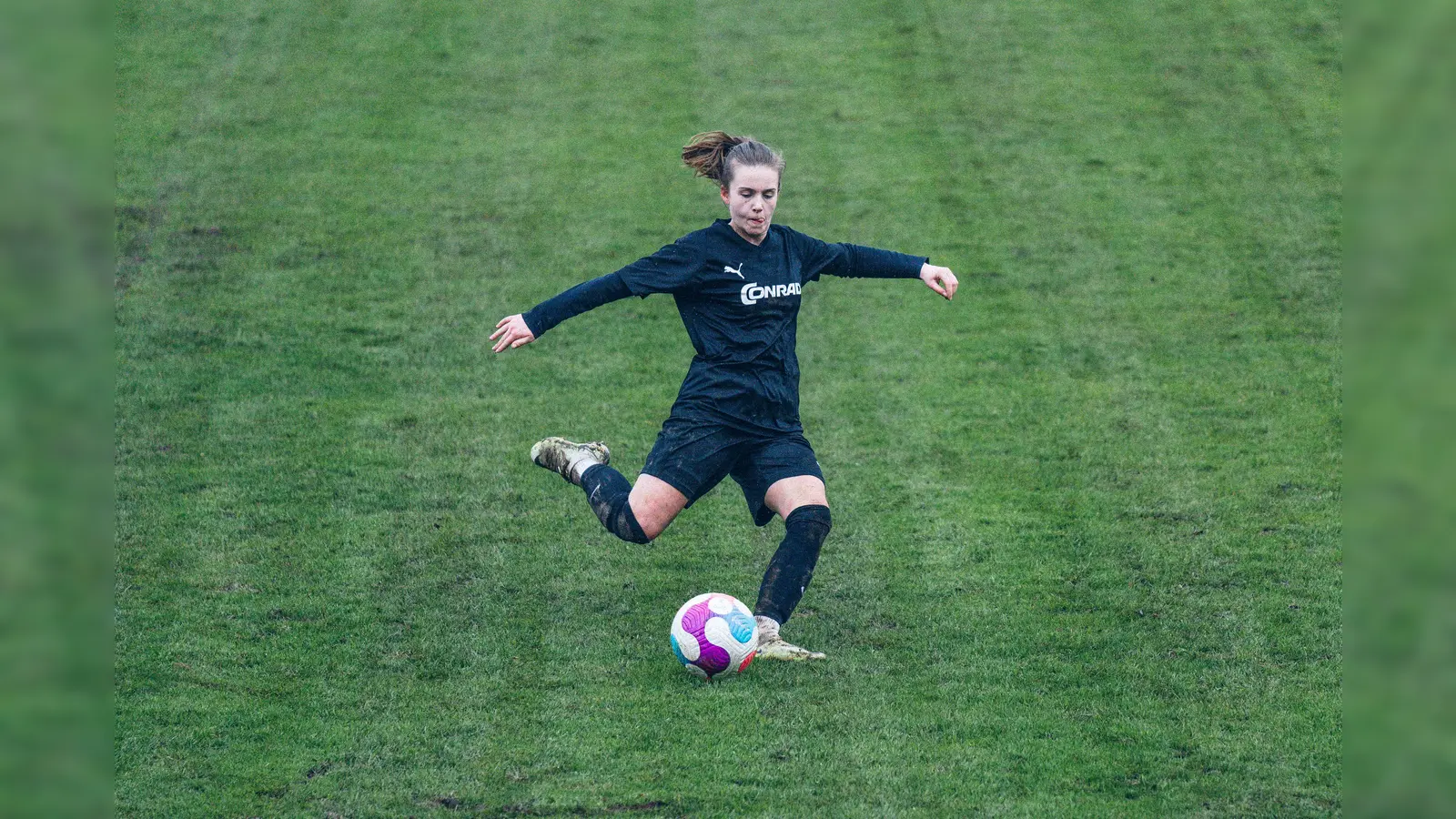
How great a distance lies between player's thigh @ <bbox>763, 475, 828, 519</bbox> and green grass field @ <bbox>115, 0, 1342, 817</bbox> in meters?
0.67

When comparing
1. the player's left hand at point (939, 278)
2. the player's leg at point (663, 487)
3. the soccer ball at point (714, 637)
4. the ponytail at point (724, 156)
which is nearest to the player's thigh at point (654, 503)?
the player's leg at point (663, 487)

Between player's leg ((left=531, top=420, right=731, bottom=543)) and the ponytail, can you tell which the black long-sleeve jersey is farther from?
the ponytail

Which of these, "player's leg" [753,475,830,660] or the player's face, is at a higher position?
the player's face

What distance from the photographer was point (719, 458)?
6617 millimetres

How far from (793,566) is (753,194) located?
174 cm

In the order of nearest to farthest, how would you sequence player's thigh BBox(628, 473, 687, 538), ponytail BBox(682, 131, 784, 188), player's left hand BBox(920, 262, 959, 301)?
1. ponytail BBox(682, 131, 784, 188)
2. player's thigh BBox(628, 473, 687, 538)
3. player's left hand BBox(920, 262, 959, 301)

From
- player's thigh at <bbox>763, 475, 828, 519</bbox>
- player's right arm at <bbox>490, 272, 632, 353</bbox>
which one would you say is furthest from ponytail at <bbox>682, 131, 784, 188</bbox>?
player's thigh at <bbox>763, 475, 828, 519</bbox>

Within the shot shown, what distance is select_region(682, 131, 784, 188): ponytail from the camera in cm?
651

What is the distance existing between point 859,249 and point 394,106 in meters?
9.40

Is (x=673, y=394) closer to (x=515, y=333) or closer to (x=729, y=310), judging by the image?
(x=729, y=310)

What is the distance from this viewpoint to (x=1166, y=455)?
30.1 feet

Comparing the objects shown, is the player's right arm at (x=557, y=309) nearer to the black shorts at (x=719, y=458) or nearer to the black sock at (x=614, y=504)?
the black shorts at (x=719, y=458)
